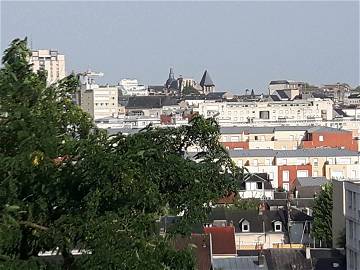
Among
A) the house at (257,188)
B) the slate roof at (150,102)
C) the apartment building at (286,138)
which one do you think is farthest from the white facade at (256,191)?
the slate roof at (150,102)

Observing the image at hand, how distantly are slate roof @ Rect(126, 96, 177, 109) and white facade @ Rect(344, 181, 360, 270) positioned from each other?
85.4m

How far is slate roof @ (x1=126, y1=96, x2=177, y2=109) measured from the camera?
116m

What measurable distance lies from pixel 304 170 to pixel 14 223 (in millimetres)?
49750

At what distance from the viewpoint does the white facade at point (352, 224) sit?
26938 mm

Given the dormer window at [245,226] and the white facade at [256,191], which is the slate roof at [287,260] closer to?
the dormer window at [245,226]

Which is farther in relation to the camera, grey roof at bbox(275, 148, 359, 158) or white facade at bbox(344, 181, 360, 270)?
grey roof at bbox(275, 148, 359, 158)

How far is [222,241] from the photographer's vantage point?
2923cm

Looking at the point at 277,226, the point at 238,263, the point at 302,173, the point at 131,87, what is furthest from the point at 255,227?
the point at 131,87

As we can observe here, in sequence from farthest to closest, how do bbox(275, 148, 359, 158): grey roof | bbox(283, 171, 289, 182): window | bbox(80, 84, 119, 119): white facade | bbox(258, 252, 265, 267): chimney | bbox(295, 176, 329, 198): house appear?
bbox(80, 84, 119, 119): white facade → bbox(275, 148, 359, 158): grey roof → bbox(283, 171, 289, 182): window → bbox(295, 176, 329, 198): house → bbox(258, 252, 265, 267): chimney

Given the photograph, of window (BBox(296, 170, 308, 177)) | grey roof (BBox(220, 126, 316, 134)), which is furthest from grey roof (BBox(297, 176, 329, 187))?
grey roof (BBox(220, 126, 316, 134))

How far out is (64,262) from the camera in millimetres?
7543

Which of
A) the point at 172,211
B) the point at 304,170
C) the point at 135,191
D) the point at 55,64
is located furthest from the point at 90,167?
the point at 55,64

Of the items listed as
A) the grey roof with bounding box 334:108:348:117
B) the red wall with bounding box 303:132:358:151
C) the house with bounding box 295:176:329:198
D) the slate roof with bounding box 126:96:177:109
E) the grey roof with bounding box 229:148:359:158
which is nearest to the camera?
the house with bounding box 295:176:329:198

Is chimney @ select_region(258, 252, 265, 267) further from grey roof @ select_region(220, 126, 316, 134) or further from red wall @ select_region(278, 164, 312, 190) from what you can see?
grey roof @ select_region(220, 126, 316, 134)
